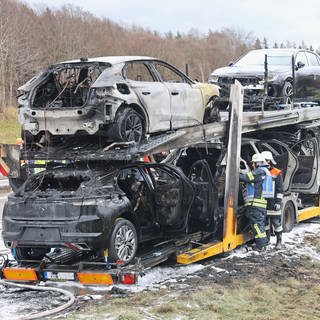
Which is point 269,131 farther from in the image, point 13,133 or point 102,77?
point 13,133

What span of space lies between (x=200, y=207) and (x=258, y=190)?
1143 millimetres

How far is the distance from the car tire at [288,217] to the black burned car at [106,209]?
7.80ft

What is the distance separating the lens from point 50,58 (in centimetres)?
4581

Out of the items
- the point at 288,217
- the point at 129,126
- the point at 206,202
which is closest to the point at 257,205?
the point at 206,202

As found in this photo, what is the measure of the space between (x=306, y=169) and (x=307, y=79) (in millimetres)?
2632

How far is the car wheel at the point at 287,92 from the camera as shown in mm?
12542

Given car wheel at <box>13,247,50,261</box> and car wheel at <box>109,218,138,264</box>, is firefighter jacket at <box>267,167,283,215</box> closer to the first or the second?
car wheel at <box>109,218,138,264</box>

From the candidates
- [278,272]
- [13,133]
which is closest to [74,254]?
[278,272]

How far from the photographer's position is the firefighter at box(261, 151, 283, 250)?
32.3 feet

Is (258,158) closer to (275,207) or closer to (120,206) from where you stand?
(275,207)

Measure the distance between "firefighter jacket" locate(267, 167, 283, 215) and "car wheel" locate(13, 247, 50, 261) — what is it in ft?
12.7

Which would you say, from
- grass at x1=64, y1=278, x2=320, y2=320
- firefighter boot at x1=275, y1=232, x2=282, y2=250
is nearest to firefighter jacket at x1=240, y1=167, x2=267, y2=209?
firefighter boot at x1=275, y1=232, x2=282, y2=250

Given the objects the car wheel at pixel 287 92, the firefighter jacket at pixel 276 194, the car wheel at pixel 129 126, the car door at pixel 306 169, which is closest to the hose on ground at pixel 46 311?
the car wheel at pixel 129 126

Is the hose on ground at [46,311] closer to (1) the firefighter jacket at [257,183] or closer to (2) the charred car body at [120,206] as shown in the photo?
(2) the charred car body at [120,206]
